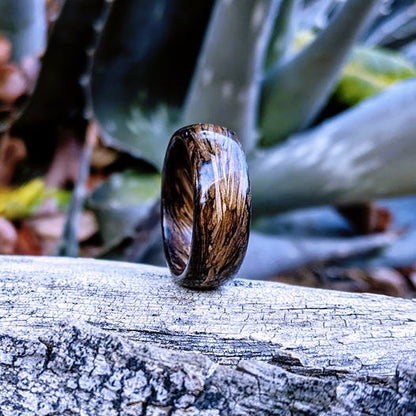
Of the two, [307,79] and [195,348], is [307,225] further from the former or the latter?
[195,348]

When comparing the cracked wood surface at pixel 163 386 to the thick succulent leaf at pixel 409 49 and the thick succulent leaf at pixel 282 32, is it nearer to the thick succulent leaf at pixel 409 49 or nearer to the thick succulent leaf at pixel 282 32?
the thick succulent leaf at pixel 282 32

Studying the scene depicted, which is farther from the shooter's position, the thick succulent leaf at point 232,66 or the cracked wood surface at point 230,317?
the thick succulent leaf at point 232,66

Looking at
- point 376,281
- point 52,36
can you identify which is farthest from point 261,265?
point 52,36

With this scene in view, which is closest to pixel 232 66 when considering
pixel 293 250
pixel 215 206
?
pixel 293 250

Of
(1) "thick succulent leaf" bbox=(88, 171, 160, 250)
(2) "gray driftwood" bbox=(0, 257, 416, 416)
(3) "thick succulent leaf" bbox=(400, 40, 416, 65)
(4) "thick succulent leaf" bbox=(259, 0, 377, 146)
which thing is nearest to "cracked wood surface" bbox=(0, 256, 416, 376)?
(2) "gray driftwood" bbox=(0, 257, 416, 416)

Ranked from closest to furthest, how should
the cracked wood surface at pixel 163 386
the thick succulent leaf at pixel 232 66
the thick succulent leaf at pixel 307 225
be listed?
the cracked wood surface at pixel 163 386 < the thick succulent leaf at pixel 232 66 < the thick succulent leaf at pixel 307 225

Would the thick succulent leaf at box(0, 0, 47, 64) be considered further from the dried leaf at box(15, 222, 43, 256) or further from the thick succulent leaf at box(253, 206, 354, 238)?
the thick succulent leaf at box(253, 206, 354, 238)

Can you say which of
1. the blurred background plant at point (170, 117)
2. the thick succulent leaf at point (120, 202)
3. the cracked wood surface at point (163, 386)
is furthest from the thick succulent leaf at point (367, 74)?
the cracked wood surface at point (163, 386)
